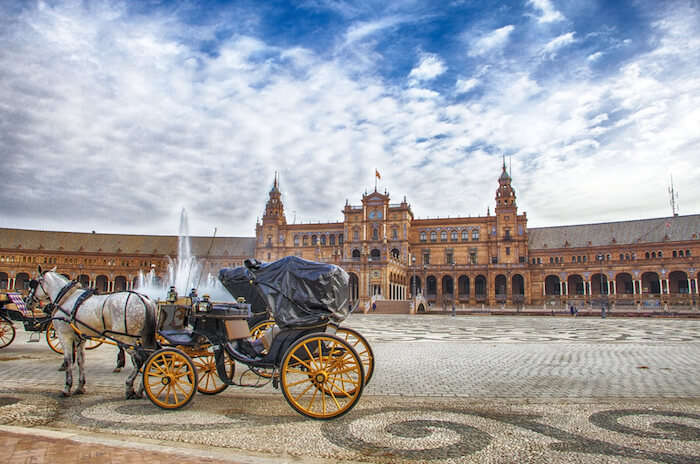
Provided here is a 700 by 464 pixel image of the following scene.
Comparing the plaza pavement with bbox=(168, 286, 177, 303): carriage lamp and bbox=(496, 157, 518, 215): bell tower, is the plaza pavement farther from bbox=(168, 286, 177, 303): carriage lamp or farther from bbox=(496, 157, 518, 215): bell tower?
bbox=(496, 157, 518, 215): bell tower

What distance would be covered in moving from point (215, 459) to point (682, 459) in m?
4.69

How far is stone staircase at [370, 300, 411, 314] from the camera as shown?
51.3 metres

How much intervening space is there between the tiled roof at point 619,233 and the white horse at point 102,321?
7548 centimetres

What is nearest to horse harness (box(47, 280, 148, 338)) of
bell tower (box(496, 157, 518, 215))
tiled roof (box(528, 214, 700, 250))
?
bell tower (box(496, 157, 518, 215))

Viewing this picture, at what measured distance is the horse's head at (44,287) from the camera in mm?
8578

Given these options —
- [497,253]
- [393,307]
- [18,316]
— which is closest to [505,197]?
[497,253]

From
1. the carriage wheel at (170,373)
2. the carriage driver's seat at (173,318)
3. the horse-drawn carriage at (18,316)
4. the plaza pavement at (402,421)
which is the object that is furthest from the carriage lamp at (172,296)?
the horse-drawn carriage at (18,316)

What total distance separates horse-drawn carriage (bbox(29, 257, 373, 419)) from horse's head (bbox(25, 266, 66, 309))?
111 mm

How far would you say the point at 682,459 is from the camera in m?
4.63

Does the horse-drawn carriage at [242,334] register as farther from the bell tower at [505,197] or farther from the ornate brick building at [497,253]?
the bell tower at [505,197]

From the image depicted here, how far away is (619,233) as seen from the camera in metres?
72.6

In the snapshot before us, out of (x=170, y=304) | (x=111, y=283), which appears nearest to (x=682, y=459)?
(x=170, y=304)

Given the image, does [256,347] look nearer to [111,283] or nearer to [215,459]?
[215,459]

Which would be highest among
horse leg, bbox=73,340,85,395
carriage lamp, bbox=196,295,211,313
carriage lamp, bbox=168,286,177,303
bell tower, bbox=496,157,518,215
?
bell tower, bbox=496,157,518,215
